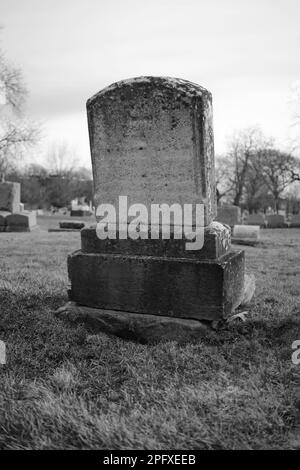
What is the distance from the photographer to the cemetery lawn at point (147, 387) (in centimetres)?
192

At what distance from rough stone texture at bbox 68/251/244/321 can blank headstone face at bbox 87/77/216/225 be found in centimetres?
50

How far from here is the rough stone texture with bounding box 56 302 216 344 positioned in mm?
3336

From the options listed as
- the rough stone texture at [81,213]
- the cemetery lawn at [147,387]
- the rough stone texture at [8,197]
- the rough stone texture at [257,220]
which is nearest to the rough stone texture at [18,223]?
the rough stone texture at [8,197]

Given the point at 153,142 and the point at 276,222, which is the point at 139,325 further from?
the point at 276,222

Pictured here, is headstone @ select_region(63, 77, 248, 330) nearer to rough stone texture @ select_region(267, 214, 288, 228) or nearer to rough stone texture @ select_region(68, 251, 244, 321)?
rough stone texture @ select_region(68, 251, 244, 321)

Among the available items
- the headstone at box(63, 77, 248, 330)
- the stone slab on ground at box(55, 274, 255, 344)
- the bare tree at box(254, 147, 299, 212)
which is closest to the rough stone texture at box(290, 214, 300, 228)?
the bare tree at box(254, 147, 299, 212)

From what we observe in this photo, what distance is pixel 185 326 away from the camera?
3352 mm

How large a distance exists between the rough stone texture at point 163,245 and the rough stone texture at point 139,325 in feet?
1.86

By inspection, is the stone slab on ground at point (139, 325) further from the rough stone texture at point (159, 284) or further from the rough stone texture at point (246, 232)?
the rough stone texture at point (246, 232)

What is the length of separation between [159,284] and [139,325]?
40 cm

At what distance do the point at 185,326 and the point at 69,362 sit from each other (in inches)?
41.4
